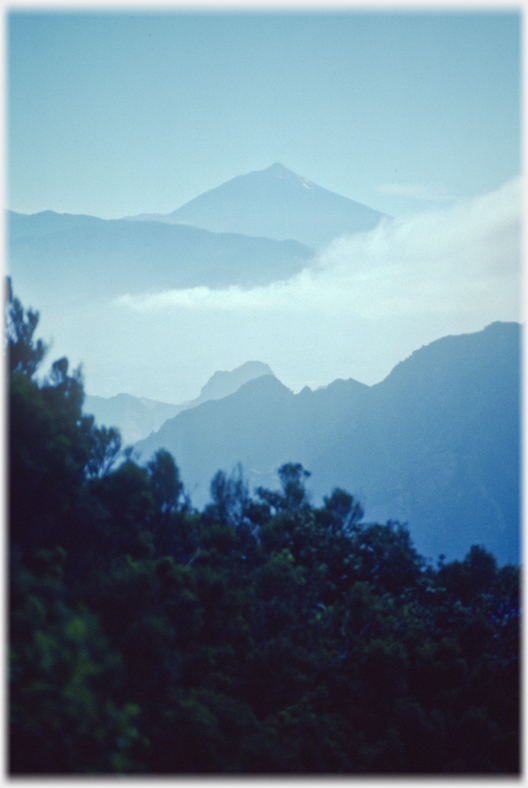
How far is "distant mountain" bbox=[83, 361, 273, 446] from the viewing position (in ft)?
252

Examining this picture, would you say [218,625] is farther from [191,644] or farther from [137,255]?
[137,255]

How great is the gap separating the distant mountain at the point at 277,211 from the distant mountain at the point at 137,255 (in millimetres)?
1985

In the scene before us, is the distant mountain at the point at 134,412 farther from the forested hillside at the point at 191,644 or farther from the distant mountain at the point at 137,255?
the forested hillside at the point at 191,644

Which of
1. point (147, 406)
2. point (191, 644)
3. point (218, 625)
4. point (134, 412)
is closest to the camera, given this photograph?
point (191, 644)

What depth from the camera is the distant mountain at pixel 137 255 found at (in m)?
61.4

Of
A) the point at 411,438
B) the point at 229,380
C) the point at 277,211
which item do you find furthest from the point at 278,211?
the point at 229,380

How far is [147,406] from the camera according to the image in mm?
89500

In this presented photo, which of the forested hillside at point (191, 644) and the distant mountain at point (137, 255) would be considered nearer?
the forested hillside at point (191, 644)

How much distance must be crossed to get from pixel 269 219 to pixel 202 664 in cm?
7490

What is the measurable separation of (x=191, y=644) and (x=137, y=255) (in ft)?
255

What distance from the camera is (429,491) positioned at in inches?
2290

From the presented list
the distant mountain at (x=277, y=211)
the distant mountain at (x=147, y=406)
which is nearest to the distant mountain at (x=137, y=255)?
the distant mountain at (x=277, y=211)

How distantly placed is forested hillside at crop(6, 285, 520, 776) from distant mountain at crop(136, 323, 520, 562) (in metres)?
40.5

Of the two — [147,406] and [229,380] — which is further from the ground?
[229,380]
